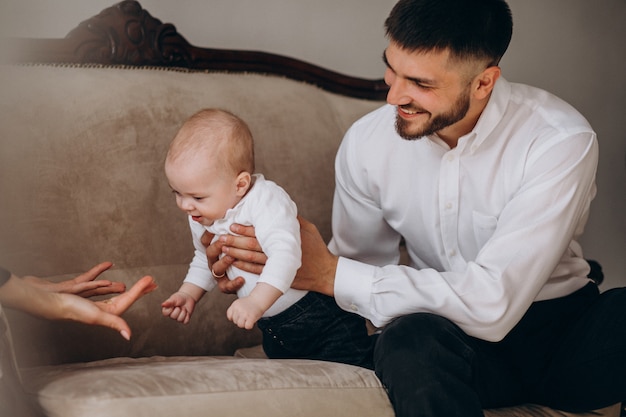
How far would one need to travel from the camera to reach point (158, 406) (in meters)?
1.21

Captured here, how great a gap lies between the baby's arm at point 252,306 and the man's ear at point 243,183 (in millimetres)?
226

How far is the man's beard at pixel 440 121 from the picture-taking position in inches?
68.2

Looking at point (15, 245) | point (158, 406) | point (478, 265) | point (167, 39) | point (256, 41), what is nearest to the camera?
point (158, 406)

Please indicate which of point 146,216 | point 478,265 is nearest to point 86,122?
point 146,216

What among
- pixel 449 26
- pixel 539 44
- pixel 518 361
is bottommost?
pixel 518 361

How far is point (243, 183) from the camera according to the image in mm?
1573

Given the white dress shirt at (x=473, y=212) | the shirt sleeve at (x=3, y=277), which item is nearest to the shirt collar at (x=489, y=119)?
the white dress shirt at (x=473, y=212)

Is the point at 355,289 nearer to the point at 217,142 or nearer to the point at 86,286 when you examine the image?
the point at 217,142

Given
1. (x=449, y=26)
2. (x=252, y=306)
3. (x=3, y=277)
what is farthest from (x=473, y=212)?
(x=3, y=277)

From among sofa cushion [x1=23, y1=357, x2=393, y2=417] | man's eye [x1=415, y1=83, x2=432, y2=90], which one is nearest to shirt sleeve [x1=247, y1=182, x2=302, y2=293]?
sofa cushion [x1=23, y1=357, x2=393, y2=417]

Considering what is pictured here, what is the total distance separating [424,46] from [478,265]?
0.51 m

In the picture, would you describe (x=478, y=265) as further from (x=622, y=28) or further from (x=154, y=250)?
(x=622, y=28)

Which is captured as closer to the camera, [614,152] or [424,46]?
[424,46]

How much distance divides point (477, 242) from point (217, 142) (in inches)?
28.0
